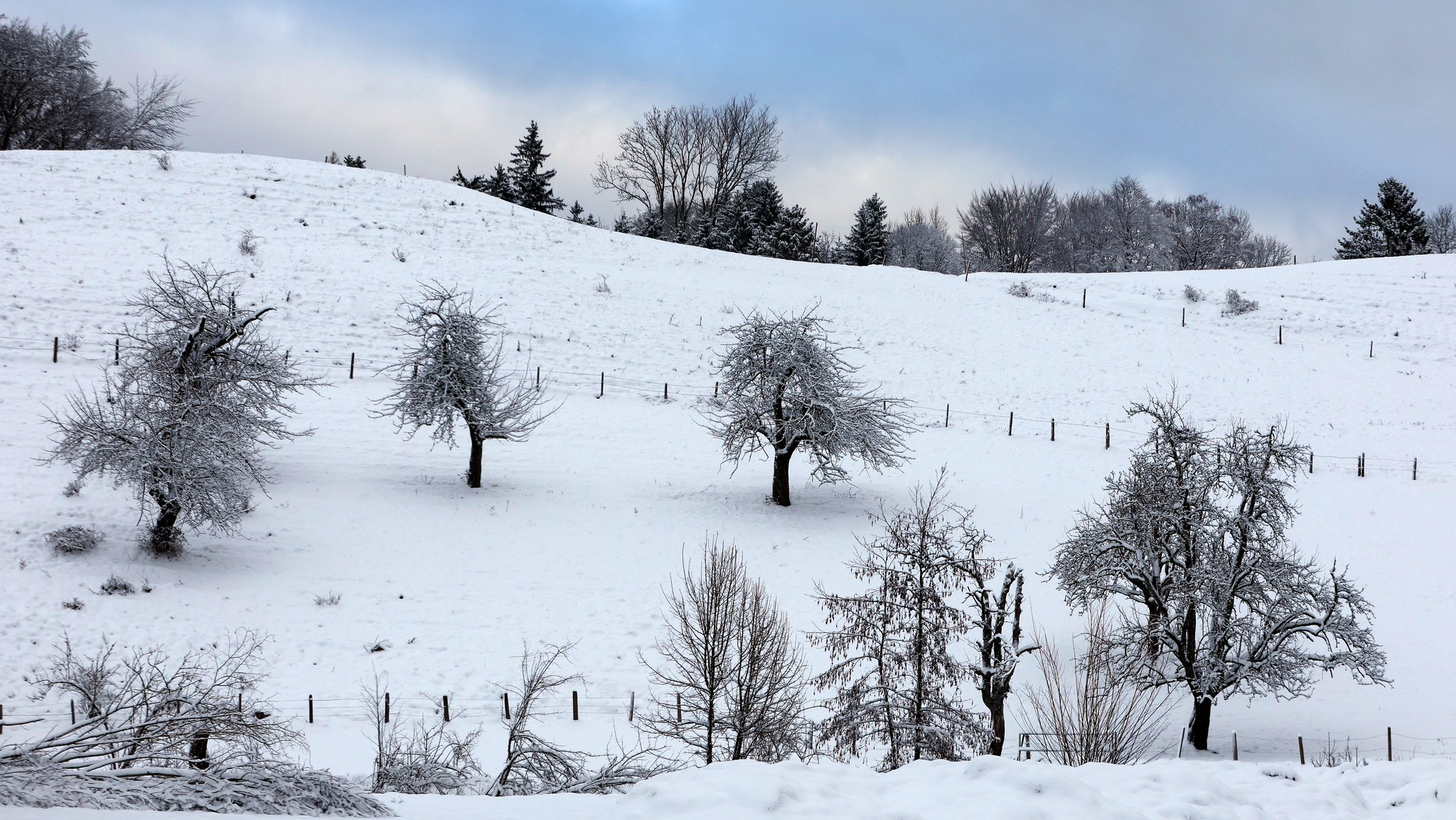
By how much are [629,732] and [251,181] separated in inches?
1927

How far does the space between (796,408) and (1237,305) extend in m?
35.8

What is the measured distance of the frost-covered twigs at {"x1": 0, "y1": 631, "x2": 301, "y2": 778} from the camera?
555cm

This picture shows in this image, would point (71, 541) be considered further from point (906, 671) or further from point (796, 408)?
→ point (796, 408)

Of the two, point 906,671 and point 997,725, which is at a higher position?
point 906,671

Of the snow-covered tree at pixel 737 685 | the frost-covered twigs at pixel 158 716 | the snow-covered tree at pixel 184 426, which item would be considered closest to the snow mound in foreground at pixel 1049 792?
the frost-covered twigs at pixel 158 716

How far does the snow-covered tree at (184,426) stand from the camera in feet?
64.3

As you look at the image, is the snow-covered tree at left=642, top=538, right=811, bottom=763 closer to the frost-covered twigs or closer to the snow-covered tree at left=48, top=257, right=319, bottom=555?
the frost-covered twigs

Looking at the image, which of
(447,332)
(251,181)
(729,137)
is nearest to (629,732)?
(447,332)

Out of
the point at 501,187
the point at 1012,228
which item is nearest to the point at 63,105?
the point at 501,187

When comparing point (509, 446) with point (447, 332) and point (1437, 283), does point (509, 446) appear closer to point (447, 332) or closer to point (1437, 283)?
point (447, 332)

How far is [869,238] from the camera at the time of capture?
72625mm

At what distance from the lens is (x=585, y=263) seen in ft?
172

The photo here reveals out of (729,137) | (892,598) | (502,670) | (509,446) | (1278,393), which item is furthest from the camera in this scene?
(729,137)

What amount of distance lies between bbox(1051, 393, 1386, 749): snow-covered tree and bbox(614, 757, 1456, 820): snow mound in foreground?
8.23m
